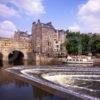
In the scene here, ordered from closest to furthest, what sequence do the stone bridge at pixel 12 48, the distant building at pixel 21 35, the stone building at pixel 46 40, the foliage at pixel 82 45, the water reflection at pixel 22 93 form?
the water reflection at pixel 22 93
the stone bridge at pixel 12 48
the foliage at pixel 82 45
the stone building at pixel 46 40
the distant building at pixel 21 35

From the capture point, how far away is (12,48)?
179ft

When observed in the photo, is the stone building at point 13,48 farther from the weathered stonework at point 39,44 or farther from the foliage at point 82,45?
the foliage at point 82,45

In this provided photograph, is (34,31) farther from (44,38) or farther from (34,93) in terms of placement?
(34,93)

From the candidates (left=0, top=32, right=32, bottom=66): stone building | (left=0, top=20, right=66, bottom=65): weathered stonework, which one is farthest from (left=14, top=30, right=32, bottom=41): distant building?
(left=0, top=32, right=32, bottom=66): stone building

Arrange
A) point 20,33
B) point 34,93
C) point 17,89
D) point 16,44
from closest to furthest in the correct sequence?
1. point 34,93
2. point 17,89
3. point 16,44
4. point 20,33

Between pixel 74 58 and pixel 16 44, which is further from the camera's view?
pixel 16 44

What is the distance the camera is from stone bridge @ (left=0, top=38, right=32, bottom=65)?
53.2m

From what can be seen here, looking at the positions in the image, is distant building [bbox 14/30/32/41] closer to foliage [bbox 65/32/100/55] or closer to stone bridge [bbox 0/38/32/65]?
stone bridge [bbox 0/38/32/65]

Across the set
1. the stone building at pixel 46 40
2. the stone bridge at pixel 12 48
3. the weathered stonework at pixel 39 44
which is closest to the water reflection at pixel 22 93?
the weathered stonework at pixel 39 44

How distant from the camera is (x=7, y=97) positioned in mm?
15422

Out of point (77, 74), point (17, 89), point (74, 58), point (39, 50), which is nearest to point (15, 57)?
point (39, 50)

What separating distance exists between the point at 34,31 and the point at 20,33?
53.5 feet

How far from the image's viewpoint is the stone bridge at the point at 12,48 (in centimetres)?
5322

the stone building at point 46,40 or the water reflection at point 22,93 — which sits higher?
the stone building at point 46,40
